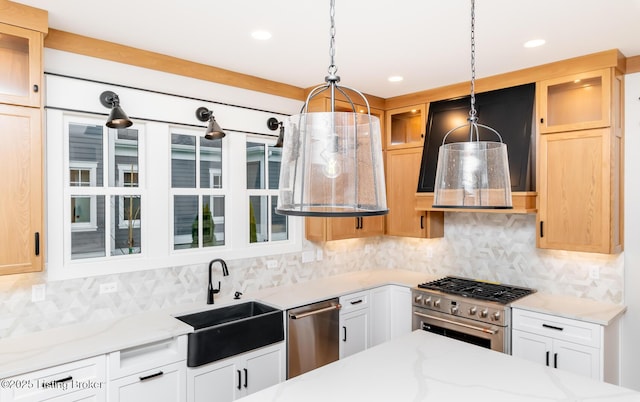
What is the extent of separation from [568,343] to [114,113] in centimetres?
341

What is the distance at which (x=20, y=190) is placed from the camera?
7.47 ft

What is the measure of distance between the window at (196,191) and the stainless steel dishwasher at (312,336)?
917 millimetres

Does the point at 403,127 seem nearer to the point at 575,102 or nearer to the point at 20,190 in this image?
the point at 575,102

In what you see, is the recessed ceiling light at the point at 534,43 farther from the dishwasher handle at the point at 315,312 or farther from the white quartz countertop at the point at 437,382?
the dishwasher handle at the point at 315,312

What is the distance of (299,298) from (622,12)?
2.83 m

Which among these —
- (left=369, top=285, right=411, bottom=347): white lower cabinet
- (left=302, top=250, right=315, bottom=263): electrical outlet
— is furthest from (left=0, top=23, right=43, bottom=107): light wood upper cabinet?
(left=369, top=285, right=411, bottom=347): white lower cabinet

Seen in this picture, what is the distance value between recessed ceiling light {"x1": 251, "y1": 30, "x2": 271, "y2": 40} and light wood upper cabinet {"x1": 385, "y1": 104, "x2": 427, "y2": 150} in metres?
2.03

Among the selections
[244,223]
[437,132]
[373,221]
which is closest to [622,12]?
[437,132]

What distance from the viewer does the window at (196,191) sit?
323 cm

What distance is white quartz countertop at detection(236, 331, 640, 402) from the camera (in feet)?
5.59

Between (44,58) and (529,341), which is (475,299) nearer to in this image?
(529,341)

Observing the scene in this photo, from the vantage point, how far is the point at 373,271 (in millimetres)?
4637

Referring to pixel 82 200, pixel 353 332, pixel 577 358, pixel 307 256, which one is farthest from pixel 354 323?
pixel 82 200

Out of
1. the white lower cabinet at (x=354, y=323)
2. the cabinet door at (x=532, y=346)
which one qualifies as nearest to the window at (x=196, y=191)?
the white lower cabinet at (x=354, y=323)
